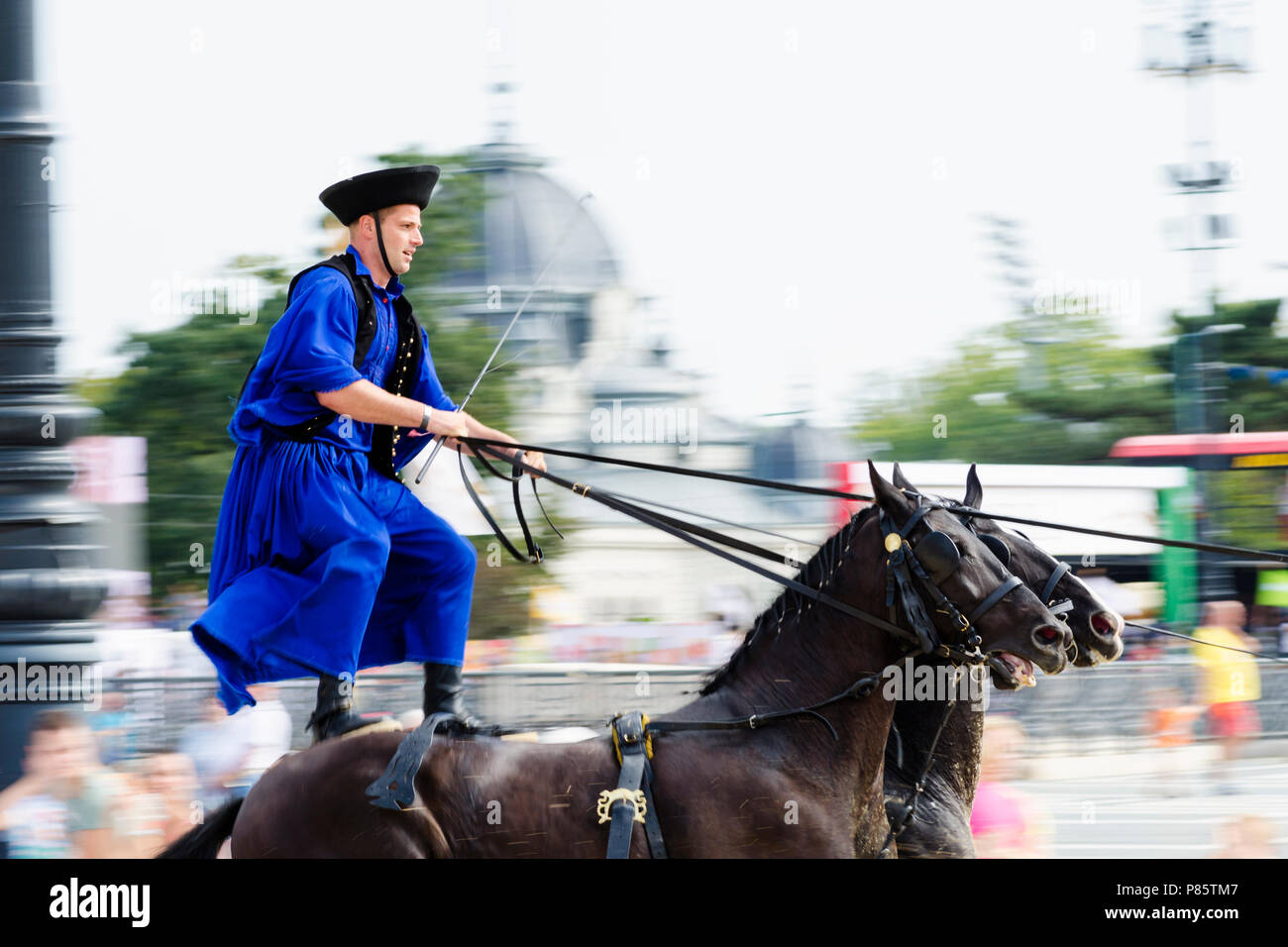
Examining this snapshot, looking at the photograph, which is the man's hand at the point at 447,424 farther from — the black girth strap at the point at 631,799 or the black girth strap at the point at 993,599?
the black girth strap at the point at 993,599

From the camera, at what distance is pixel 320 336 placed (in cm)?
342

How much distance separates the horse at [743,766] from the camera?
328 cm

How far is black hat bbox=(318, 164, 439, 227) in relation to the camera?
11.8 feet

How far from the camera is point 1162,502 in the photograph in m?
18.6

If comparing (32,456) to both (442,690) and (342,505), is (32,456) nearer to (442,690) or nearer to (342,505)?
(342,505)

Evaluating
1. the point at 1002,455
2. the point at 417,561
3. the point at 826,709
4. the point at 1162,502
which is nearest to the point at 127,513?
the point at 417,561

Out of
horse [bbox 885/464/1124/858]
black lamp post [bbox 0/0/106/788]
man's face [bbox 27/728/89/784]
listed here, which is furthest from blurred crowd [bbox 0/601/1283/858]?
horse [bbox 885/464/1124/858]

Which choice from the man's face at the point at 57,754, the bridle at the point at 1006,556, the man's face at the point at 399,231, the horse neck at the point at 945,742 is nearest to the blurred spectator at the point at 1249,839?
the horse neck at the point at 945,742

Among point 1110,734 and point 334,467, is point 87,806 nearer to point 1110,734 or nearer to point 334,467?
point 334,467

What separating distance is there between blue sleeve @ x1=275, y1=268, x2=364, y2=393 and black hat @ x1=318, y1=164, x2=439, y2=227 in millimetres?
215

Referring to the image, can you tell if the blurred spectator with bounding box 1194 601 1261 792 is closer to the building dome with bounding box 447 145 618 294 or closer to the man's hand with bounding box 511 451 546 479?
the building dome with bounding box 447 145 618 294

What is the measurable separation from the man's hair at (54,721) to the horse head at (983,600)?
2484 mm

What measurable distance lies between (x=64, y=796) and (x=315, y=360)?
6.31 feet
